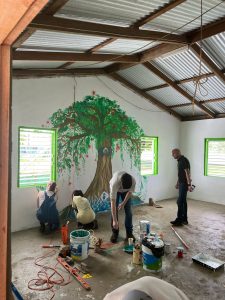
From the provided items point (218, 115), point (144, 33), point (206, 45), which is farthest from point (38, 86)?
point (218, 115)

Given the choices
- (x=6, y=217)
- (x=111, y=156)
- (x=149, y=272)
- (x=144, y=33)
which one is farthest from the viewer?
(x=111, y=156)

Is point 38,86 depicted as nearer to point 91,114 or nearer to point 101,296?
point 91,114

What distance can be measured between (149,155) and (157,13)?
4473 mm

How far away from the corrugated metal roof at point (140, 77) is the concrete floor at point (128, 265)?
3274 mm

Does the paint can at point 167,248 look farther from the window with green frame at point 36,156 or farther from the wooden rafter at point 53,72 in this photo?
the wooden rafter at point 53,72

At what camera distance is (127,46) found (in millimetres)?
4121

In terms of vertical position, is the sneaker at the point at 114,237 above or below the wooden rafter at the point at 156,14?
below

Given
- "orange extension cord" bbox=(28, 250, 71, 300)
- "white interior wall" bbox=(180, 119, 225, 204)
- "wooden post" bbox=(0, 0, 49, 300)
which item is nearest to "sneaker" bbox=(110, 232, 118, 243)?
"orange extension cord" bbox=(28, 250, 71, 300)

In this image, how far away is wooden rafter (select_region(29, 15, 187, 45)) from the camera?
262 cm

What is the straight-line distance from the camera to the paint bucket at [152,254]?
3014 mm

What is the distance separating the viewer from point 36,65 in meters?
4.39

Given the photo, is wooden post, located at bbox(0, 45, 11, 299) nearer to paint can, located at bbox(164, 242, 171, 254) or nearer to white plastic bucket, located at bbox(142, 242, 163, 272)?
white plastic bucket, located at bbox(142, 242, 163, 272)

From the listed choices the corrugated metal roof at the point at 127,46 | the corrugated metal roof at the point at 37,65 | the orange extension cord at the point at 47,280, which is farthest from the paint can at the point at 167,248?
the corrugated metal roof at the point at 37,65

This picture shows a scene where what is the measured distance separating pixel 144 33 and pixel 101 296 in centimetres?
337
